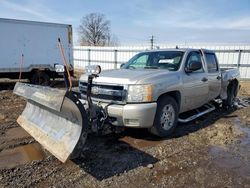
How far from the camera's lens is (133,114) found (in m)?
4.41

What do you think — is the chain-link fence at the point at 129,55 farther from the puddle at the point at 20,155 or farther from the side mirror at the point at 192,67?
the puddle at the point at 20,155

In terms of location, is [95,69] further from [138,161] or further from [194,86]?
[194,86]

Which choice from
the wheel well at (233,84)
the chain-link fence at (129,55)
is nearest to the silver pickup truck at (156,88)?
the wheel well at (233,84)

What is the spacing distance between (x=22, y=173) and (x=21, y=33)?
30.2ft

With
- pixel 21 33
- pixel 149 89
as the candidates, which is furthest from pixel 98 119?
pixel 21 33

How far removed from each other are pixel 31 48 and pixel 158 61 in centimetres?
792

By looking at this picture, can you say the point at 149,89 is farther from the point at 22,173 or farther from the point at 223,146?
the point at 22,173

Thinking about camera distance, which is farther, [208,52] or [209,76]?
[208,52]

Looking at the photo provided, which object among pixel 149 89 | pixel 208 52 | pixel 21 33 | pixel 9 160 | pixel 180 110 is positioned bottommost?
pixel 9 160

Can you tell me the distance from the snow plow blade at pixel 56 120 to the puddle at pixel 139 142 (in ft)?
4.71

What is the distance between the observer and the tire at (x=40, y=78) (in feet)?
39.4

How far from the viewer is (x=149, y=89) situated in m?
4.50

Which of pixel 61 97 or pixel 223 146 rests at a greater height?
pixel 61 97

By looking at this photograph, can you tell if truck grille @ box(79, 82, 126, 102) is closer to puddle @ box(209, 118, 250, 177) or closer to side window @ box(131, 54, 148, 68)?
side window @ box(131, 54, 148, 68)
